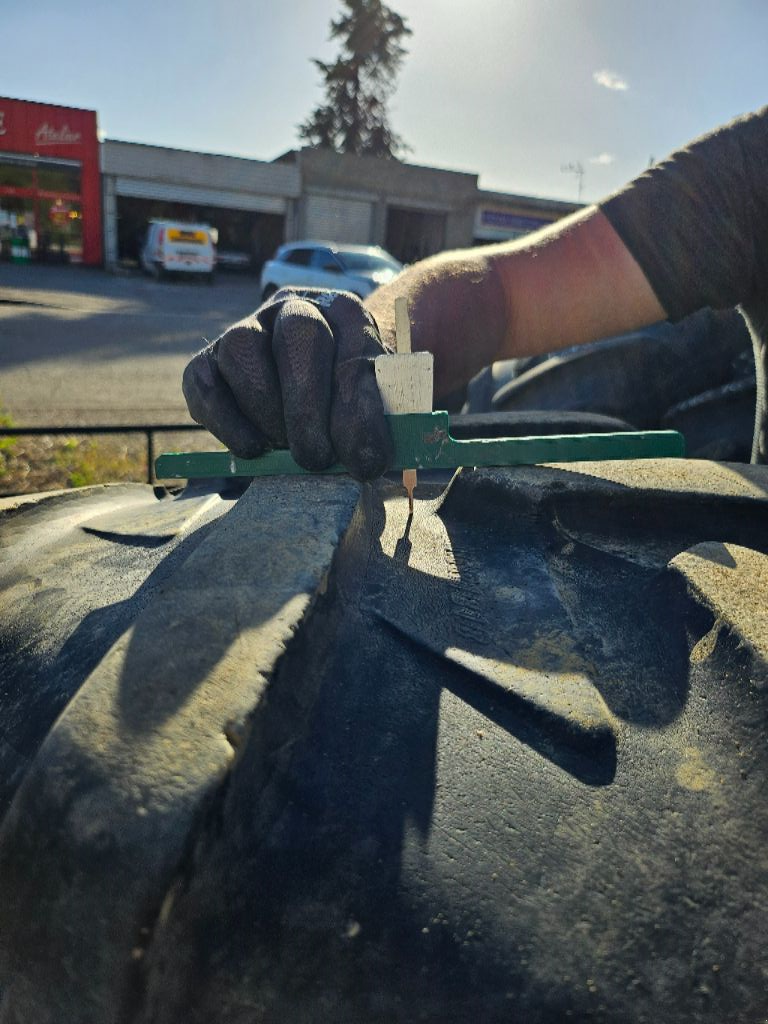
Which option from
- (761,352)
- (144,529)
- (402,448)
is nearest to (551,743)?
Result: (402,448)

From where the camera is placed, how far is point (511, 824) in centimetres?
68

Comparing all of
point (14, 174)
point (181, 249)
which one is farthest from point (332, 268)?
point (14, 174)

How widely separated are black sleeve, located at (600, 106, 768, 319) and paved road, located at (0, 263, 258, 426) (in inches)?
190

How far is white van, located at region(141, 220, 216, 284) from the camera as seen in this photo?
732 inches

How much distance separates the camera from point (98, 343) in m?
9.62

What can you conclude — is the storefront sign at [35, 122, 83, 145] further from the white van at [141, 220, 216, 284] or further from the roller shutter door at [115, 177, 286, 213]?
the white van at [141, 220, 216, 284]

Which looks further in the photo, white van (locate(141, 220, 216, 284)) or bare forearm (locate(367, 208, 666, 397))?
white van (locate(141, 220, 216, 284))

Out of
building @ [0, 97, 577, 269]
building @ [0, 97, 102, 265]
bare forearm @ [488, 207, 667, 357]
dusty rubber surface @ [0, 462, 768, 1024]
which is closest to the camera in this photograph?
dusty rubber surface @ [0, 462, 768, 1024]

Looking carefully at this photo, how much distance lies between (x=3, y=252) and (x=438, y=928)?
21435mm

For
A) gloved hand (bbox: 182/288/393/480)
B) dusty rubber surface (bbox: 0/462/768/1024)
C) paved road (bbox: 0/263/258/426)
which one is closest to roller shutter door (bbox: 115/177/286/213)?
paved road (bbox: 0/263/258/426)

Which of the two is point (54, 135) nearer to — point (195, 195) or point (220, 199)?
point (195, 195)

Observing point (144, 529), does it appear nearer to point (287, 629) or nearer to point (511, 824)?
point (287, 629)

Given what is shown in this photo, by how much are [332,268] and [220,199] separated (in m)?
10.6

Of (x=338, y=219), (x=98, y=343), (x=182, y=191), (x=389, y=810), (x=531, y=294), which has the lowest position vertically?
(x=389, y=810)
